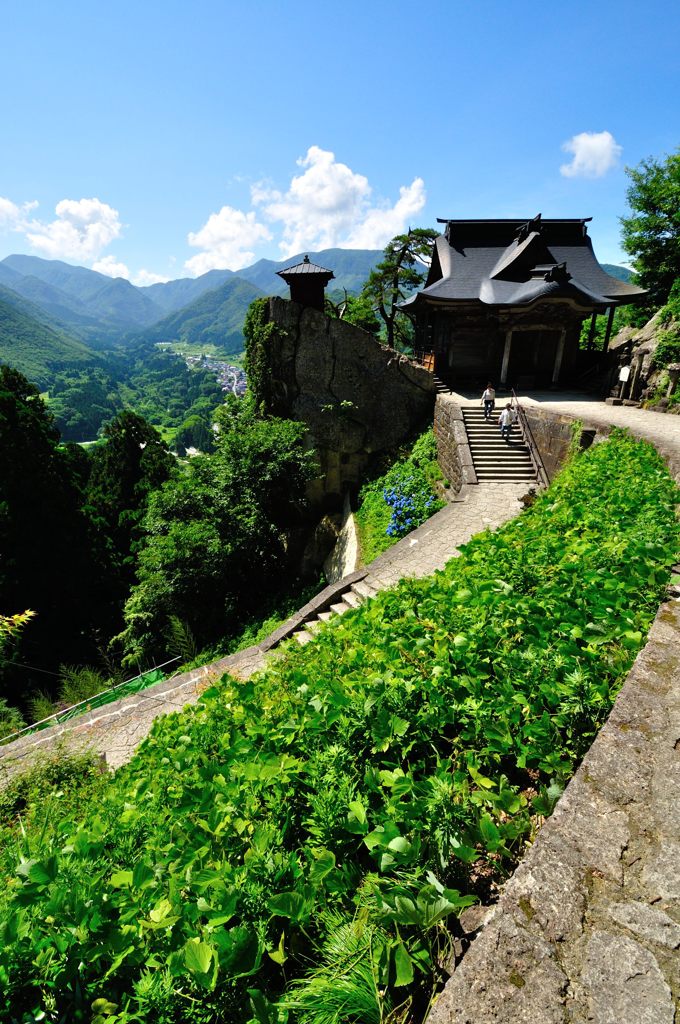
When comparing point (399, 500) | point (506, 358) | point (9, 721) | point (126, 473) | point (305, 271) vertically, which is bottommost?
point (9, 721)

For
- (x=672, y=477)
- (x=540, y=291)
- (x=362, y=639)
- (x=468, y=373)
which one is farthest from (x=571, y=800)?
(x=468, y=373)

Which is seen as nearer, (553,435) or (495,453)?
(553,435)

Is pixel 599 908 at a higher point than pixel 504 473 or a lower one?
higher

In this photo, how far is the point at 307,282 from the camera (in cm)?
1670

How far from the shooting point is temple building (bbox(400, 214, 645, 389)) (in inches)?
664

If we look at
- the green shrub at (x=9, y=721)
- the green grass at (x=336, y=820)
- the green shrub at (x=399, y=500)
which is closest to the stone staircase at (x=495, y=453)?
the green shrub at (x=399, y=500)

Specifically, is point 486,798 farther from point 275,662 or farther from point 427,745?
point 275,662

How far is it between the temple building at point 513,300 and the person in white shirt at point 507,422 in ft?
17.6

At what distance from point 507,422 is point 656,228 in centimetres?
1726

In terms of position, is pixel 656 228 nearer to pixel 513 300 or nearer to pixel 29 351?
pixel 513 300

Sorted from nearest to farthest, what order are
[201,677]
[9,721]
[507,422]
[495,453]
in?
[201,677], [9,721], [495,453], [507,422]

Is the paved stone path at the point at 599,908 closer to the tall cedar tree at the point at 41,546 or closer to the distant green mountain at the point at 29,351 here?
the tall cedar tree at the point at 41,546

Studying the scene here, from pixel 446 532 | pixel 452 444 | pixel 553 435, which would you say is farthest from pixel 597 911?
pixel 452 444

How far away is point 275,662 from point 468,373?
55.8ft
